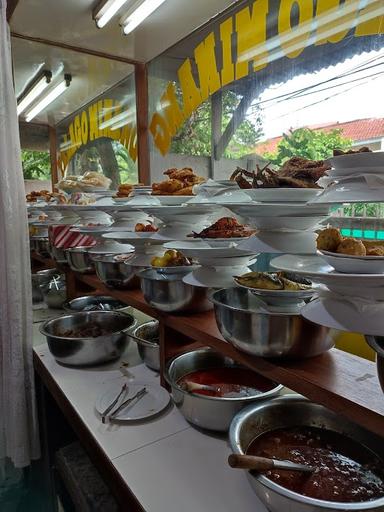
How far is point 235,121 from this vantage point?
2.21 metres

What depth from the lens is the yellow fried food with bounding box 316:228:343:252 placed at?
74 cm

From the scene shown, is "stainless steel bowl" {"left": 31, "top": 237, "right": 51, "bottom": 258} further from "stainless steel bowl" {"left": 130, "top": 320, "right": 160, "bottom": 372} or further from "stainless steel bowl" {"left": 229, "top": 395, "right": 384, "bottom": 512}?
"stainless steel bowl" {"left": 229, "top": 395, "right": 384, "bottom": 512}

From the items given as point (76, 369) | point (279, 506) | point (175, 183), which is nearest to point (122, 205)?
point (175, 183)

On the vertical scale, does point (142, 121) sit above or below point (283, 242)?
above

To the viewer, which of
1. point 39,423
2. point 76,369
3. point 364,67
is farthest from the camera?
point 39,423

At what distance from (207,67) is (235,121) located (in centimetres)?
41

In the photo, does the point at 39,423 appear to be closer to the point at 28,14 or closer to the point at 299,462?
the point at 299,462

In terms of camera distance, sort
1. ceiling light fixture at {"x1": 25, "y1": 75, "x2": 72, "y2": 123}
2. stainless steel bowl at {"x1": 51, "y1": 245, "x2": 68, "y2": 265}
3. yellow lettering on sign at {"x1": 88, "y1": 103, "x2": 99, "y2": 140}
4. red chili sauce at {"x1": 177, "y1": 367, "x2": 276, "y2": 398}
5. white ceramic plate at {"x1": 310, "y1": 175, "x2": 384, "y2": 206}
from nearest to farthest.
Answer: white ceramic plate at {"x1": 310, "y1": 175, "x2": 384, "y2": 206}, red chili sauce at {"x1": 177, "y1": 367, "x2": 276, "y2": 398}, stainless steel bowl at {"x1": 51, "y1": 245, "x2": 68, "y2": 265}, ceiling light fixture at {"x1": 25, "y1": 75, "x2": 72, "y2": 123}, yellow lettering on sign at {"x1": 88, "y1": 103, "x2": 99, "y2": 140}

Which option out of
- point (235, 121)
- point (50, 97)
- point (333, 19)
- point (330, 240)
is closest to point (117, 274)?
point (235, 121)

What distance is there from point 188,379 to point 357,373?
0.67 metres

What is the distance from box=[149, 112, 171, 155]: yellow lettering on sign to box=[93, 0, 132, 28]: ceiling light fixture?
2.43 ft

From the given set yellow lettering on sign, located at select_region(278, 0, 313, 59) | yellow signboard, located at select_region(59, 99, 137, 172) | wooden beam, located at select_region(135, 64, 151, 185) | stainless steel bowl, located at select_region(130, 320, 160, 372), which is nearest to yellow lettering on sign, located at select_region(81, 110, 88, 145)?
yellow signboard, located at select_region(59, 99, 137, 172)

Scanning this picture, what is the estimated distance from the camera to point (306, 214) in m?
0.97

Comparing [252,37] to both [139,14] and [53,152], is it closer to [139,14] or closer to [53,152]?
[139,14]
